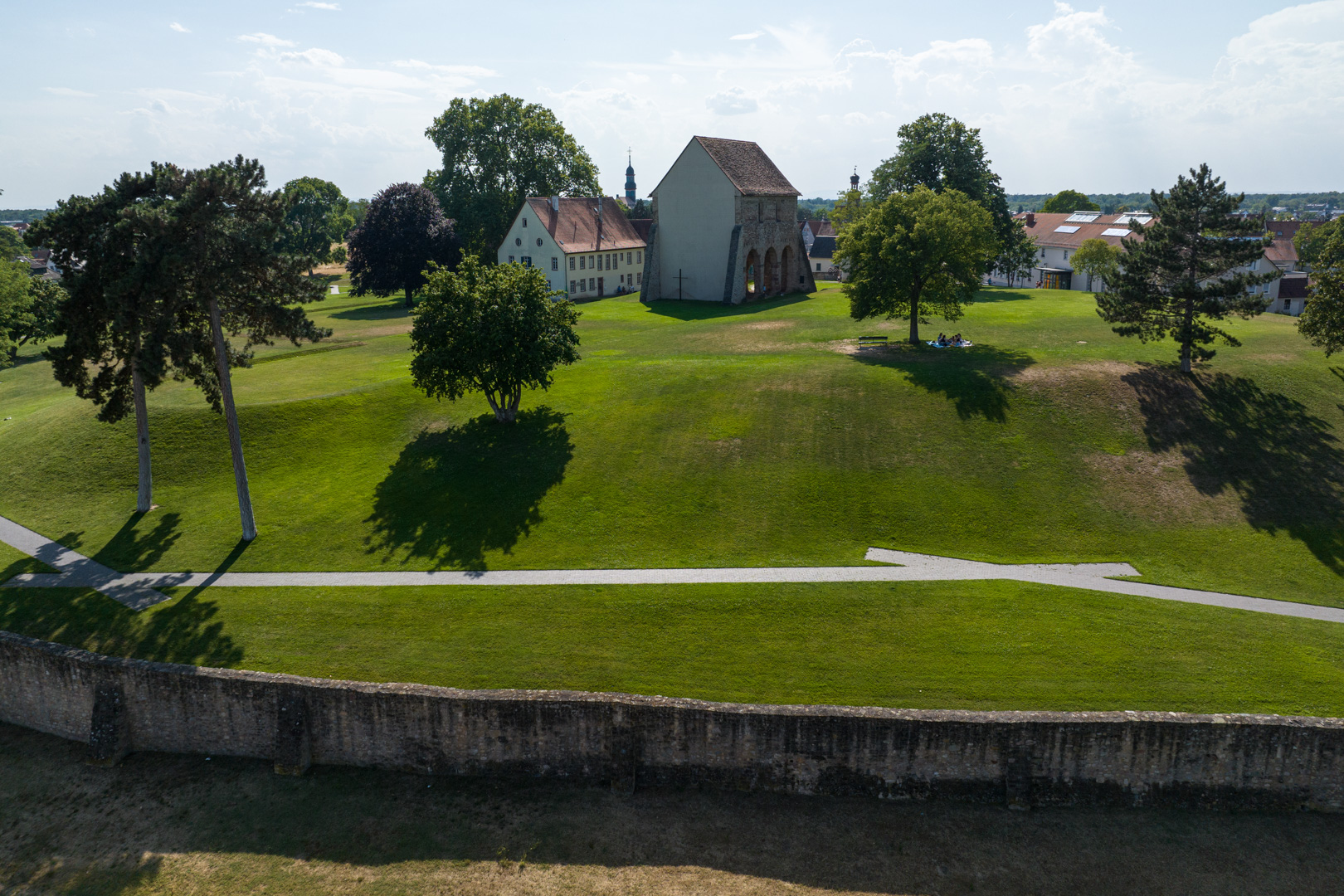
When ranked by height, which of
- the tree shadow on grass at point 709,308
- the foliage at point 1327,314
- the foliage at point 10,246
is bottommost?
the tree shadow on grass at point 709,308

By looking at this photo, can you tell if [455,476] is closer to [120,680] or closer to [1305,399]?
[120,680]

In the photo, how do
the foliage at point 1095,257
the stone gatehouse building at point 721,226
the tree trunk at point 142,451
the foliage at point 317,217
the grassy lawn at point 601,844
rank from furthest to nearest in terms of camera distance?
the foliage at point 317,217 < the foliage at point 1095,257 < the stone gatehouse building at point 721,226 < the tree trunk at point 142,451 < the grassy lawn at point 601,844

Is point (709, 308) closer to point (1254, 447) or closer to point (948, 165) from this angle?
point (948, 165)

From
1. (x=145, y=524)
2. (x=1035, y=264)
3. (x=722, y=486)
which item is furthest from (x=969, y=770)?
(x=1035, y=264)

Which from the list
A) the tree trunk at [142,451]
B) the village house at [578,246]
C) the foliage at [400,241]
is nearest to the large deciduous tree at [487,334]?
the tree trunk at [142,451]

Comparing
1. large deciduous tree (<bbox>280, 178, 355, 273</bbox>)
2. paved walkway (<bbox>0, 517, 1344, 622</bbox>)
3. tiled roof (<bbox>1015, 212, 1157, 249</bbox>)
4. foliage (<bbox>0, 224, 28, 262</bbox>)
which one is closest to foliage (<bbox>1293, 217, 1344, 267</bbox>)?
tiled roof (<bbox>1015, 212, 1157, 249</bbox>)

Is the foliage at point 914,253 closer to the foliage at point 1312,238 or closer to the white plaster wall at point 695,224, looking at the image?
the white plaster wall at point 695,224
